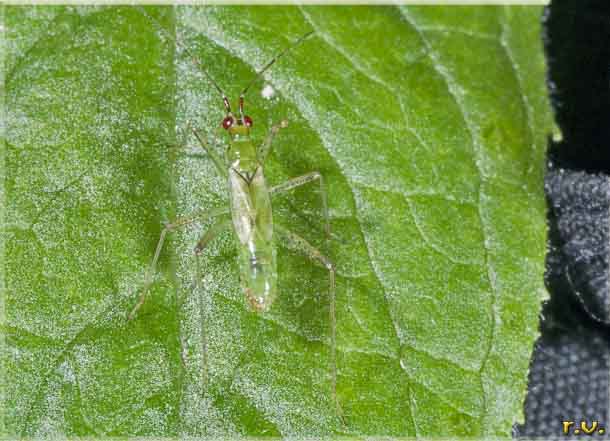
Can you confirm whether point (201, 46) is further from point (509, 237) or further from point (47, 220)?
point (509, 237)

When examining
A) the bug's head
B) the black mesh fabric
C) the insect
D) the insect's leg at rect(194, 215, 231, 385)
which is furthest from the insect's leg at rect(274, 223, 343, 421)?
the black mesh fabric

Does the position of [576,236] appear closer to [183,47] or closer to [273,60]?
[273,60]

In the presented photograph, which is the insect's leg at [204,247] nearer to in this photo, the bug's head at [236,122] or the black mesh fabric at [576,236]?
the bug's head at [236,122]

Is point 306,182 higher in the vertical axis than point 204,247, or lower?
higher

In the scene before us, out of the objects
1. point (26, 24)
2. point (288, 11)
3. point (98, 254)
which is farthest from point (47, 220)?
point (288, 11)

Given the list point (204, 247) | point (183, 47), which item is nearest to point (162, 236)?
point (204, 247)

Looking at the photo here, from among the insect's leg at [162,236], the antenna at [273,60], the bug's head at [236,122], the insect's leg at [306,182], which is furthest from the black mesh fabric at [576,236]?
the insect's leg at [162,236]
